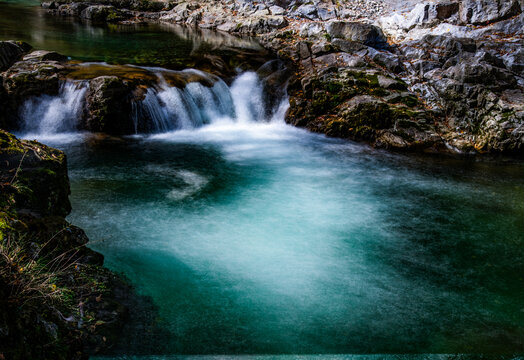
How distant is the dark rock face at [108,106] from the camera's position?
1020cm

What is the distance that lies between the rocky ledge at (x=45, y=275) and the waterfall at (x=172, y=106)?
6.38 meters

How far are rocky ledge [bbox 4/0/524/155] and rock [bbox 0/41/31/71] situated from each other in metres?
8.58

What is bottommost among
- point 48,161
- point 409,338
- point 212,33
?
point 409,338

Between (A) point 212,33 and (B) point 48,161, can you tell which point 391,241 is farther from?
(A) point 212,33

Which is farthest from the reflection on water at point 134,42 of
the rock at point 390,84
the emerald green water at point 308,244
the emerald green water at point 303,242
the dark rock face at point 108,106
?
the emerald green water at point 308,244

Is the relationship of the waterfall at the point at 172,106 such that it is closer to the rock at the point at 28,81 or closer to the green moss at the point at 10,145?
the rock at the point at 28,81

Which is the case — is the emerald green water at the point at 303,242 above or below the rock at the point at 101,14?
below

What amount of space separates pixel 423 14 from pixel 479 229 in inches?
510

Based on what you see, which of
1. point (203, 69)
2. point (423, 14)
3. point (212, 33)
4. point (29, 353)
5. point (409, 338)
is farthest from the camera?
point (212, 33)

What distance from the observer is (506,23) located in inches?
573

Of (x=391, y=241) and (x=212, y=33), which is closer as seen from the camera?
(x=391, y=241)

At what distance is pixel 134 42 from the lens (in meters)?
19.1

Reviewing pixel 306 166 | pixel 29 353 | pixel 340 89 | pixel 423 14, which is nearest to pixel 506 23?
pixel 423 14

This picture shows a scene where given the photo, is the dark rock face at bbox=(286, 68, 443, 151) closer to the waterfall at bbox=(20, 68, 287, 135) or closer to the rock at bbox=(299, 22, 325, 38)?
the waterfall at bbox=(20, 68, 287, 135)
